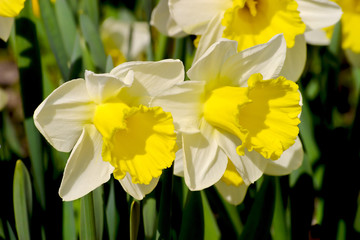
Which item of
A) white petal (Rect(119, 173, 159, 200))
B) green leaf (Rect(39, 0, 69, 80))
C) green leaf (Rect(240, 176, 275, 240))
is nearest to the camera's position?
white petal (Rect(119, 173, 159, 200))

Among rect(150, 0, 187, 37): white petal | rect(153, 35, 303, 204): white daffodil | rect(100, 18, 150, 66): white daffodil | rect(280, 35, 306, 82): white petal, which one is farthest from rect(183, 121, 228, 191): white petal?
rect(100, 18, 150, 66): white daffodil

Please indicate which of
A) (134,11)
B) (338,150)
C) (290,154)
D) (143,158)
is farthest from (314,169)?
(134,11)

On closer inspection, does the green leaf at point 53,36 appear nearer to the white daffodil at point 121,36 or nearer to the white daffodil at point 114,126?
the white daffodil at point 114,126

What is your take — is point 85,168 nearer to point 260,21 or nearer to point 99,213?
point 99,213

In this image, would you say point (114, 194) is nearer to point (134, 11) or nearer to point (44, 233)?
point (44, 233)

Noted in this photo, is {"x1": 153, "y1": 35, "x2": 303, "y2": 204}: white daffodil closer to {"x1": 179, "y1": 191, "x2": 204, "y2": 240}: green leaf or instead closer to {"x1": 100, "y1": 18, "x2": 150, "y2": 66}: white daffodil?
{"x1": 179, "y1": 191, "x2": 204, "y2": 240}: green leaf

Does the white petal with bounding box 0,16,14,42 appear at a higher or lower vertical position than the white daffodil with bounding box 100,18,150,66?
higher
